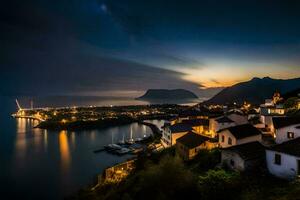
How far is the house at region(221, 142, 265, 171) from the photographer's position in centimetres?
1031

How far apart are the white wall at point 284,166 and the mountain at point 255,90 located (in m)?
80.0

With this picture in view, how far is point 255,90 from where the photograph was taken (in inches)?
3787

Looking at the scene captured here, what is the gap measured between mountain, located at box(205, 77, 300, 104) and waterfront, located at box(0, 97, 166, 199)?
62126 millimetres

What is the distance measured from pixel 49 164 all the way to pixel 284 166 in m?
27.0

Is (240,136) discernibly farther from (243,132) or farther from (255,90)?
(255,90)

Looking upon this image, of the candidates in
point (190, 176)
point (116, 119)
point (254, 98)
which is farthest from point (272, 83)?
point (190, 176)

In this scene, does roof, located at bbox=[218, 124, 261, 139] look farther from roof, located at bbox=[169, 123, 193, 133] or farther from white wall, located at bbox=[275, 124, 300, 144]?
Result: roof, located at bbox=[169, 123, 193, 133]

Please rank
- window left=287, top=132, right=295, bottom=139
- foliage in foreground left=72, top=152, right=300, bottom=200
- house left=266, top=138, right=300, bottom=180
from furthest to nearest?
window left=287, top=132, right=295, bottom=139
house left=266, top=138, right=300, bottom=180
foliage in foreground left=72, top=152, right=300, bottom=200

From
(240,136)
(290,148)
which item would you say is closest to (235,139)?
(240,136)

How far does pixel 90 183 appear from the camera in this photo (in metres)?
22.8

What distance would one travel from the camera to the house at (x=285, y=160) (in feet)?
28.0

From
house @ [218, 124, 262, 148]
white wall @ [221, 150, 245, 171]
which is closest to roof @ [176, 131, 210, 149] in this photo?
house @ [218, 124, 262, 148]

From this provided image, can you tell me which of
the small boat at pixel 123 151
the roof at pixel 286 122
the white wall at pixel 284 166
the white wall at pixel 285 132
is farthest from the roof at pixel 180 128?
the white wall at pixel 284 166

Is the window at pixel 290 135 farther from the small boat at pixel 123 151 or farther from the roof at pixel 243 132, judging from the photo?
the small boat at pixel 123 151
